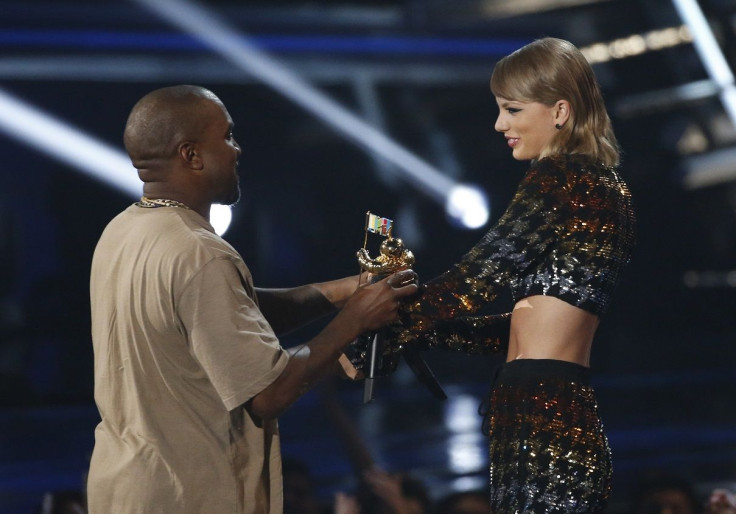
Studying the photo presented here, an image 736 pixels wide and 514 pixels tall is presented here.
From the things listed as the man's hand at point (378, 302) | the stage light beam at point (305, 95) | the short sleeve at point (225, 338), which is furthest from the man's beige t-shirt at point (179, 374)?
the stage light beam at point (305, 95)

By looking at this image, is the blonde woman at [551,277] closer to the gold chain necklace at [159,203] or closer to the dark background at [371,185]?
the gold chain necklace at [159,203]

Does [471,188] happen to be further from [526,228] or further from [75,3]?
[526,228]

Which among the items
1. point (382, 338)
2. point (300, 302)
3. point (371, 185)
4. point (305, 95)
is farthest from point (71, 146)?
point (382, 338)

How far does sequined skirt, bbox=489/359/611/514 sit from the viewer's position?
2.07m

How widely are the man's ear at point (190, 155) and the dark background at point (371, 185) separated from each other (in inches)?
158

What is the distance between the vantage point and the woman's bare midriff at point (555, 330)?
211cm

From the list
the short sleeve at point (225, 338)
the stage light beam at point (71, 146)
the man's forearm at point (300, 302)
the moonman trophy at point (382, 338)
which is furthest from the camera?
the stage light beam at point (71, 146)

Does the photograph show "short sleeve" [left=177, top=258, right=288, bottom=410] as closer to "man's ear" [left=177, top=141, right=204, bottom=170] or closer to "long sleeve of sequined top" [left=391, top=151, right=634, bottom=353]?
"man's ear" [left=177, top=141, right=204, bottom=170]

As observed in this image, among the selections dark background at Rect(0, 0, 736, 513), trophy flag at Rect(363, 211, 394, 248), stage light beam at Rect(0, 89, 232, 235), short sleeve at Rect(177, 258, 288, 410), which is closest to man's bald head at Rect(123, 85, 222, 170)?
short sleeve at Rect(177, 258, 288, 410)

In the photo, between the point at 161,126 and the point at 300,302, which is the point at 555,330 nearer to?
the point at 300,302

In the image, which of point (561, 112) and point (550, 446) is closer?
point (550, 446)

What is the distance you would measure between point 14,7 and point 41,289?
7.30 ft

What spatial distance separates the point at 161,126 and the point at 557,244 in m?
0.92

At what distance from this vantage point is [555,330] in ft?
6.94
